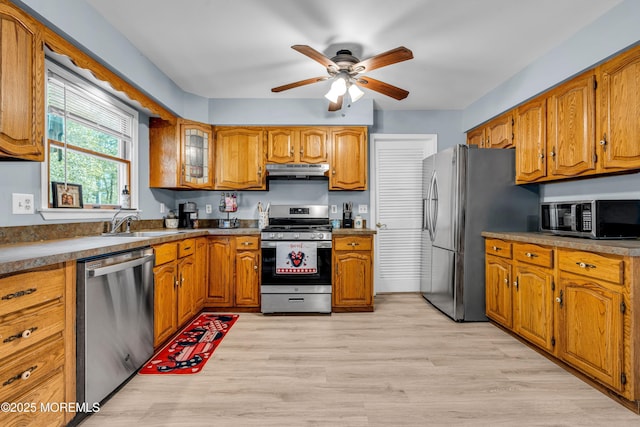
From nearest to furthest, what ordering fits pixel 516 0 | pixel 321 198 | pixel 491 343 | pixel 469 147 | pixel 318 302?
1. pixel 516 0
2. pixel 491 343
3. pixel 469 147
4. pixel 318 302
5. pixel 321 198

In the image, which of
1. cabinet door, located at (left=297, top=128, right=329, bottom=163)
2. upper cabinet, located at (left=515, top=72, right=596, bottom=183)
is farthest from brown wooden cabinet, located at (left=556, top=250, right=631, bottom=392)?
cabinet door, located at (left=297, top=128, right=329, bottom=163)

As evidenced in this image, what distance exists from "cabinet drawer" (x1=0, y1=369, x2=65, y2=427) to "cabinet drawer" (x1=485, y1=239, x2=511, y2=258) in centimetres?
326

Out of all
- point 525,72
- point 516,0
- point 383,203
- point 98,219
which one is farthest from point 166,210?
point 525,72

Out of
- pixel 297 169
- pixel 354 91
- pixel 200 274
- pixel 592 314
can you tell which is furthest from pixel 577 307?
pixel 200 274

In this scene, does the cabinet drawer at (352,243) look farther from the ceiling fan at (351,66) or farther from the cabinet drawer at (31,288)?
the cabinet drawer at (31,288)

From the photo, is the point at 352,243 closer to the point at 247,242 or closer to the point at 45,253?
the point at 247,242

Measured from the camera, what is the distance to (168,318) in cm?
258

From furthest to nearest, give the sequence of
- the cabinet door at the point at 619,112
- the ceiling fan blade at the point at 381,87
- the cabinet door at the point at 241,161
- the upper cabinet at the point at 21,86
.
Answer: the cabinet door at the point at 241,161
the ceiling fan blade at the point at 381,87
the cabinet door at the point at 619,112
the upper cabinet at the point at 21,86

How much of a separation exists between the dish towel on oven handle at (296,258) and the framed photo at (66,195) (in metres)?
1.80

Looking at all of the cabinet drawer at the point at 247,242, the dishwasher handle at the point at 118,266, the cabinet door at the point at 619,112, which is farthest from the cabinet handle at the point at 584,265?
the dishwasher handle at the point at 118,266

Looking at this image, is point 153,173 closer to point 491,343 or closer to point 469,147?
point 469,147

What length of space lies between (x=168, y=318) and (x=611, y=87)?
3.73m

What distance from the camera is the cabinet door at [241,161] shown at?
3.82 m

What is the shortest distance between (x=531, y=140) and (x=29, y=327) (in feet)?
12.4
